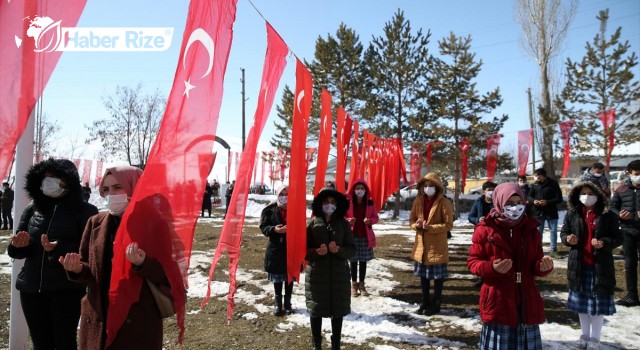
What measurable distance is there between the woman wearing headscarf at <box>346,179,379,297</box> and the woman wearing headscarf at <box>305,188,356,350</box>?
2.16m

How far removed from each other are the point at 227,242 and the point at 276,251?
2.08 m

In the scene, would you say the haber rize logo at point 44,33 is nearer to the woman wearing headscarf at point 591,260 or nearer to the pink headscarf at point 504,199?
the pink headscarf at point 504,199

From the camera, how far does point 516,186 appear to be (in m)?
3.41

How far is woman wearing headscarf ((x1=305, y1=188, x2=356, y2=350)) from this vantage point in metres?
4.20

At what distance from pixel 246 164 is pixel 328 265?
4.68 feet

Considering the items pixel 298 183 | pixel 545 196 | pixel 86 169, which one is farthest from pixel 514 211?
pixel 86 169

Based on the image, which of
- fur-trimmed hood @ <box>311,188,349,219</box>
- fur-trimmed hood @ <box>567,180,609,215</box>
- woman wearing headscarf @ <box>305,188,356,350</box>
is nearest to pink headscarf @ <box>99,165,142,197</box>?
woman wearing headscarf @ <box>305,188,356,350</box>

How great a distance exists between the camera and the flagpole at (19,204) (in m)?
3.75

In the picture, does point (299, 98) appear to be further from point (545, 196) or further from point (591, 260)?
point (545, 196)

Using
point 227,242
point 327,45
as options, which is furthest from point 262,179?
point 227,242

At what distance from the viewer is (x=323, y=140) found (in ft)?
19.1

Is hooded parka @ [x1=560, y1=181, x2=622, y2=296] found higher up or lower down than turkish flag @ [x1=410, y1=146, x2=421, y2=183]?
lower down

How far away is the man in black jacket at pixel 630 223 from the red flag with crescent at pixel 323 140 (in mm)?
4542

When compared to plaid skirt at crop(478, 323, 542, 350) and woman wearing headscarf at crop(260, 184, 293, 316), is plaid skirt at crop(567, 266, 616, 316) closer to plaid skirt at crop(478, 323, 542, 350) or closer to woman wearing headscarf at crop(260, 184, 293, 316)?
plaid skirt at crop(478, 323, 542, 350)
